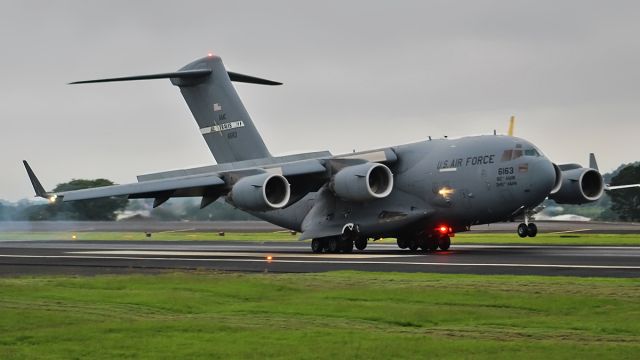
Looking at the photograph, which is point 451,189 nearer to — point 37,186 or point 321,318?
point 37,186

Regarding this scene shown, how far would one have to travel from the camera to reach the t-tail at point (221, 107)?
42.2 metres

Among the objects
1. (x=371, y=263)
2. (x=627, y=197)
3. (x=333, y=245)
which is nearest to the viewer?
(x=371, y=263)

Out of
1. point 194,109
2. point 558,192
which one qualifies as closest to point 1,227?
point 194,109

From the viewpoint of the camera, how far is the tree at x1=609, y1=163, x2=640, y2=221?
3724 inches

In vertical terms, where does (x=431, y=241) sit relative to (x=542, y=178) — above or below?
below

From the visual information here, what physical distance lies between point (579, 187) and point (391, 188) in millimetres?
6840

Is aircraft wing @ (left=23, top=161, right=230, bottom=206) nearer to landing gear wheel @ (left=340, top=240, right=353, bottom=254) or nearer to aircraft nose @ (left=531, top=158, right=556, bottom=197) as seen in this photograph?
landing gear wheel @ (left=340, top=240, right=353, bottom=254)

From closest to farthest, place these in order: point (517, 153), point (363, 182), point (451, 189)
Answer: point (517, 153), point (451, 189), point (363, 182)

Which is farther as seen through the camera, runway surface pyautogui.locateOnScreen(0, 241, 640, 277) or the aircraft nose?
the aircraft nose

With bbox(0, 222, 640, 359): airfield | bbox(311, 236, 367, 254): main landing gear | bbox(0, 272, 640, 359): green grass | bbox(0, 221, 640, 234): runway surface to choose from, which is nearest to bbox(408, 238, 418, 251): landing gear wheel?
bbox(311, 236, 367, 254): main landing gear

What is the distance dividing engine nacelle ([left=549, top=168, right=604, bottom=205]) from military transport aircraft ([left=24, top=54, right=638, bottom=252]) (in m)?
0.04

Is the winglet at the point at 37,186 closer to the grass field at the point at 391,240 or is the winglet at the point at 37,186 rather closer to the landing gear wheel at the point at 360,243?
the landing gear wheel at the point at 360,243

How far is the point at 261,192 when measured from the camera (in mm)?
34281

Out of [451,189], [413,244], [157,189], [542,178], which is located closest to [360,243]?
[413,244]
